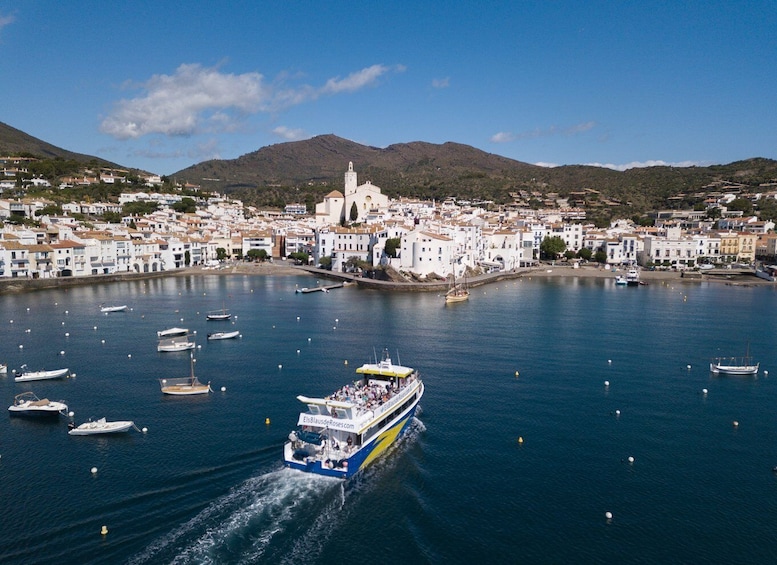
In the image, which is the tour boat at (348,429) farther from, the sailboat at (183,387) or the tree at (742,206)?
the tree at (742,206)

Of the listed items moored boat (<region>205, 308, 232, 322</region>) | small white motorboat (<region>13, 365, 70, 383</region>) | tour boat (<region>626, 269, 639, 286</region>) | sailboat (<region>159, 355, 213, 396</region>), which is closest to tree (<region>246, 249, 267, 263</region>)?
moored boat (<region>205, 308, 232, 322</region>)

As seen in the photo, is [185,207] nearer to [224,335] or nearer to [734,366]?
[224,335]

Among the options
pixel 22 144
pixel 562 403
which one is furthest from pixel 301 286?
pixel 22 144

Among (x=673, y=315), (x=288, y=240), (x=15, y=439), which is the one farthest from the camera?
(x=288, y=240)

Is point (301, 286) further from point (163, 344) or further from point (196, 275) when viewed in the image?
point (163, 344)

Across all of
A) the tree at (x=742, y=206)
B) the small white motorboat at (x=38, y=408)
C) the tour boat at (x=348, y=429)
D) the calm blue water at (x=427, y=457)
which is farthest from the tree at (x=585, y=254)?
the small white motorboat at (x=38, y=408)
